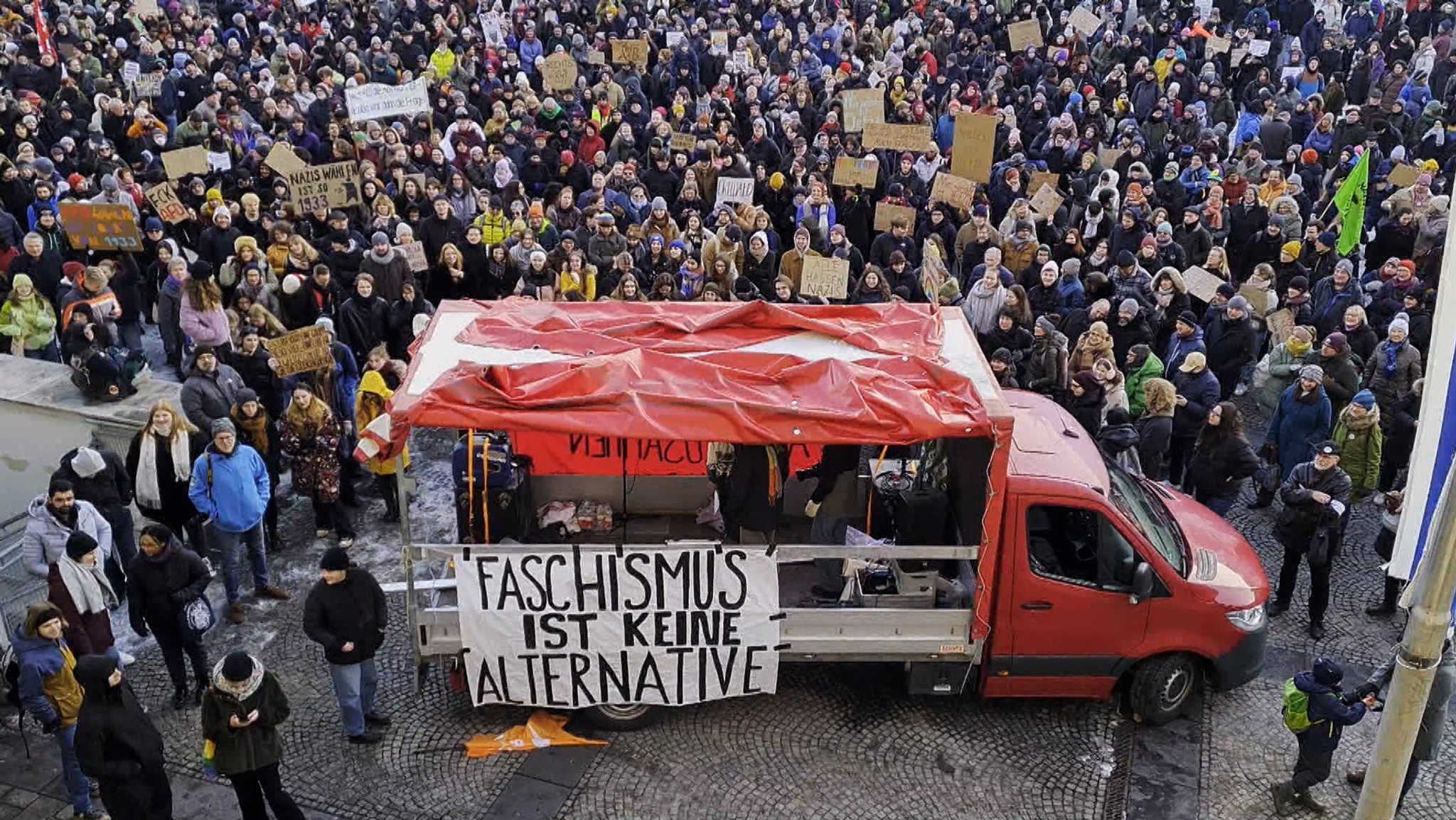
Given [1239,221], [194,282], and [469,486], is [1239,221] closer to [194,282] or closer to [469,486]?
[469,486]

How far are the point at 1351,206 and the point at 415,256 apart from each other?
11.6 metres

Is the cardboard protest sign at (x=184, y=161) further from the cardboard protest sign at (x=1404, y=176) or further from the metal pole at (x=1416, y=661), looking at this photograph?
the cardboard protest sign at (x=1404, y=176)

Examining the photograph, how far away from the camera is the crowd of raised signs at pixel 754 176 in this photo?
12695 mm

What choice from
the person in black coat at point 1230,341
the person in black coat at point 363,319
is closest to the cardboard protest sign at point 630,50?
the person in black coat at point 363,319

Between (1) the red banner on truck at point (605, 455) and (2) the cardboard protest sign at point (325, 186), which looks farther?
(2) the cardboard protest sign at point (325, 186)

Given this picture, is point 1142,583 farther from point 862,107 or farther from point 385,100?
point 385,100

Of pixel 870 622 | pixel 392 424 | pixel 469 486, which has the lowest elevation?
pixel 870 622

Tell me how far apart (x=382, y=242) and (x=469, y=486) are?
229 inches

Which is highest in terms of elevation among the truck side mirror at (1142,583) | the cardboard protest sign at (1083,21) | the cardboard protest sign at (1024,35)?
the cardboard protest sign at (1083,21)

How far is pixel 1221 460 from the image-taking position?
10391 mm

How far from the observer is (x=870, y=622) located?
802 cm

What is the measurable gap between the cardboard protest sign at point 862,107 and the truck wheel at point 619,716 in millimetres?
12004

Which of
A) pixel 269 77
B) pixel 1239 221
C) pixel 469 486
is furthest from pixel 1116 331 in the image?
pixel 269 77

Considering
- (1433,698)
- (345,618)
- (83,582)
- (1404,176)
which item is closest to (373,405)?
(83,582)
